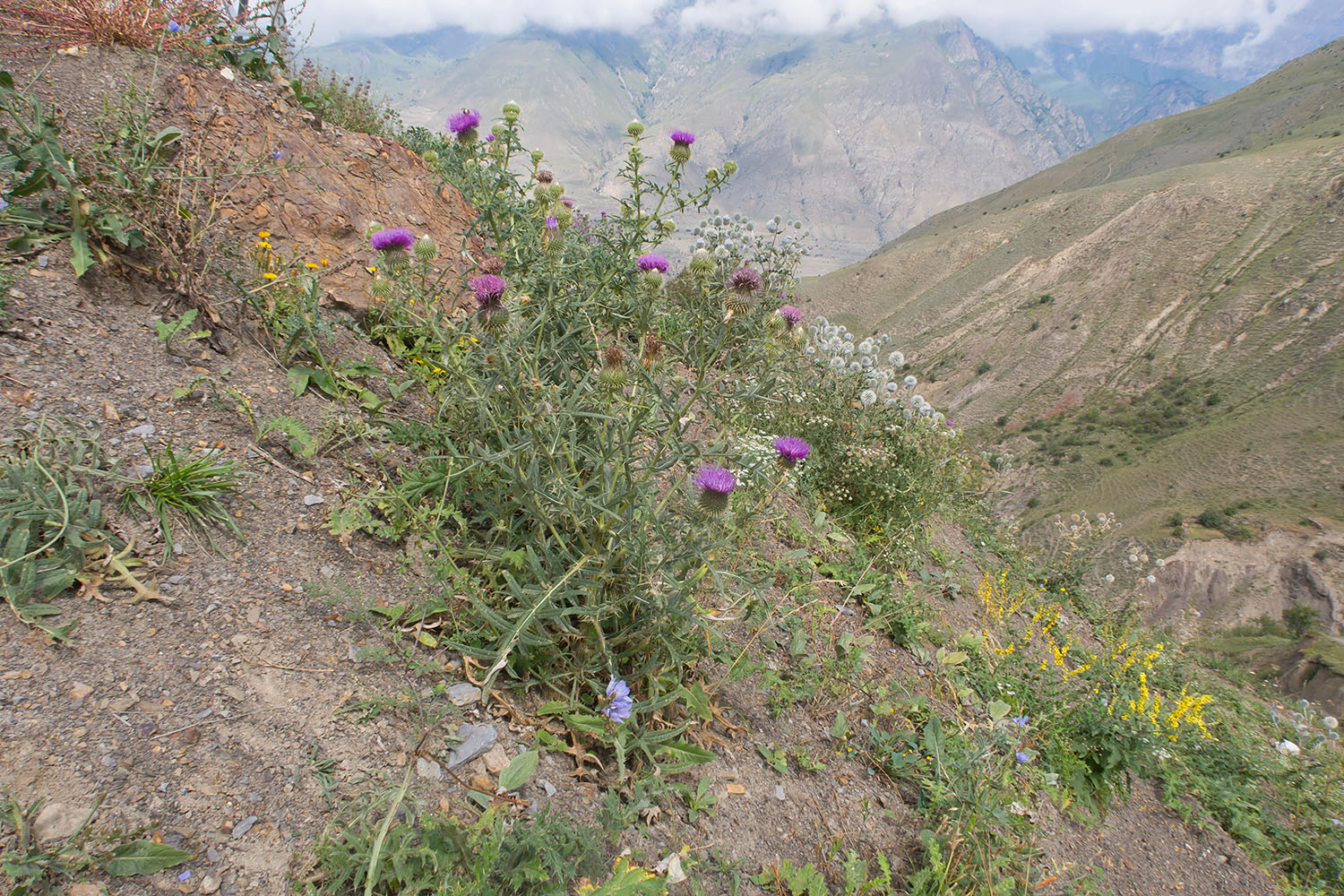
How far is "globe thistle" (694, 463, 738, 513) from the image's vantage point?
2.32m

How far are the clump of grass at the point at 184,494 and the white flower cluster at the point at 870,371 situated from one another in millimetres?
4130

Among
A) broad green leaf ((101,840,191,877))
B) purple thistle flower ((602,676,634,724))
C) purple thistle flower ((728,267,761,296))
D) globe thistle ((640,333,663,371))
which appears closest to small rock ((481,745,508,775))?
purple thistle flower ((602,676,634,724))

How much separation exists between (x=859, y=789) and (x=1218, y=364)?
250ft

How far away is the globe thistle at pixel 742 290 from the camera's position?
2734 millimetres

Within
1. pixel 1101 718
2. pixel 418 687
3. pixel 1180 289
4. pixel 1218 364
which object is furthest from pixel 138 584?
pixel 1180 289

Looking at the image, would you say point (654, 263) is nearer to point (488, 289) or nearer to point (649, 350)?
point (649, 350)

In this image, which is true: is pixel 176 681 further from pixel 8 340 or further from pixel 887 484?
pixel 887 484

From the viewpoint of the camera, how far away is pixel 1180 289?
6662cm

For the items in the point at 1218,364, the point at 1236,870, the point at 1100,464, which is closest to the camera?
the point at 1236,870

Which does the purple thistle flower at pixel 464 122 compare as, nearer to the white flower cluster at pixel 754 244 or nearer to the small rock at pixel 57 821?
the white flower cluster at pixel 754 244

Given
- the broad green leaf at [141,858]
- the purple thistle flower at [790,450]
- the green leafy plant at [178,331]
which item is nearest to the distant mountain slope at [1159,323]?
the purple thistle flower at [790,450]

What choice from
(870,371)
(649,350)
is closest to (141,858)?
(649,350)

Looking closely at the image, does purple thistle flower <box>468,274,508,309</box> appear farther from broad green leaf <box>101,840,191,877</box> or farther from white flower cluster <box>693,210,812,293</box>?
white flower cluster <box>693,210,812,293</box>

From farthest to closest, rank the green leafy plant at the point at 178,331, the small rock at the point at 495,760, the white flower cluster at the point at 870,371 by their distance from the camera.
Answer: the white flower cluster at the point at 870,371 < the green leafy plant at the point at 178,331 < the small rock at the point at 495,760
